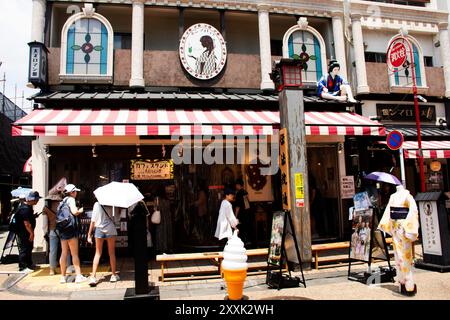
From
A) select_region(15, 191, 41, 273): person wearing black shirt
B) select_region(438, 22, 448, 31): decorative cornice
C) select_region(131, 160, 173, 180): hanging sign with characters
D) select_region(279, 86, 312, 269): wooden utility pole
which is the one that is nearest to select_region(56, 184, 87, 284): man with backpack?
select_region(15, 191, 41, 273): person wearing black shirt

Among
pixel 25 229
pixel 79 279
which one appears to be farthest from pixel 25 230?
pixel 79 279

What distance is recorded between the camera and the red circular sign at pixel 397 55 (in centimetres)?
1221

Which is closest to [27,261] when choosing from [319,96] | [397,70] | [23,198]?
[23,198]

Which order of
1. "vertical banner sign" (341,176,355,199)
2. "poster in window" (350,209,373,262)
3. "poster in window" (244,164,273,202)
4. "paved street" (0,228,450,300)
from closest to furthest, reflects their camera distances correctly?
"paved street" (0,228,450,300) < "poster in window" (350,209,373,262) < "poster in window" (244,164,273,202) < "vertical banner sign" (341,176,355,199)

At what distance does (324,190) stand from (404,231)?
604cm

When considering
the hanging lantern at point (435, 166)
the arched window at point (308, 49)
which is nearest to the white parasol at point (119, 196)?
the arched window at point (308, 49)

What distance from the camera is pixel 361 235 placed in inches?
284

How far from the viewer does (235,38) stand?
1330 cm

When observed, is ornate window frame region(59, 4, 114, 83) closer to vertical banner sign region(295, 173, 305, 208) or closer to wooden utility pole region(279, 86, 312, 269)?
wooden utility pole region(279, 86, 312, 269)

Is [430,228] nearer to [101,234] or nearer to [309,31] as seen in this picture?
[101,234]

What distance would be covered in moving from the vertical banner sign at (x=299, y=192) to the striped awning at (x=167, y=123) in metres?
1.86

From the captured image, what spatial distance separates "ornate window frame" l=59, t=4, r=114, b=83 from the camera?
10.8m

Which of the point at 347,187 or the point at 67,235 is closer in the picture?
the point at 67,235

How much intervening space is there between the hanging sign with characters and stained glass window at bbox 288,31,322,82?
5.84m
